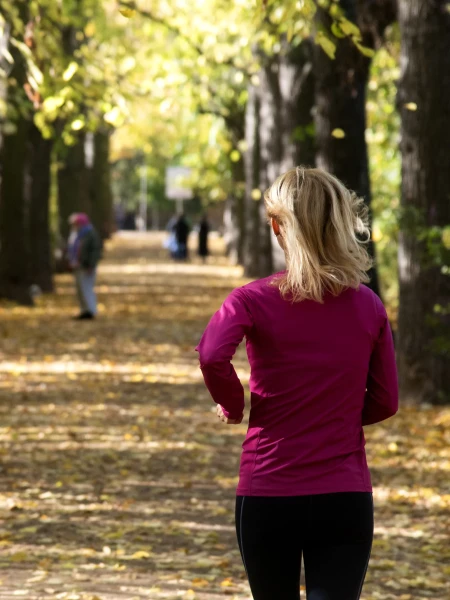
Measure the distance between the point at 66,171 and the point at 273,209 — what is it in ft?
104

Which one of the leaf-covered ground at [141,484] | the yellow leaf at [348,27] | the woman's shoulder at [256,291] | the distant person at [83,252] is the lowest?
the leaf-covered ground at [141,484]

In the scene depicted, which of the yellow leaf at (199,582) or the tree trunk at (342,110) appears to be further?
the tree trunk at (342,110)

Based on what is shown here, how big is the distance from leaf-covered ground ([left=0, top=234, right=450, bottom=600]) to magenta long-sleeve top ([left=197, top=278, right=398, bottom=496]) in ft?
9.51

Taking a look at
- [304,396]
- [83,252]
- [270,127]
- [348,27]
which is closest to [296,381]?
[304,396]

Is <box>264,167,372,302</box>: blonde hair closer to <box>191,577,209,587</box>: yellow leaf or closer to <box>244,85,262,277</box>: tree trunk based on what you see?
<box>191,577,209,587</box>: yellow leaf

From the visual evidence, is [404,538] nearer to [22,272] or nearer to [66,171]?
[22,272]

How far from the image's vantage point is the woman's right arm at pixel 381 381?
3736 millimetres

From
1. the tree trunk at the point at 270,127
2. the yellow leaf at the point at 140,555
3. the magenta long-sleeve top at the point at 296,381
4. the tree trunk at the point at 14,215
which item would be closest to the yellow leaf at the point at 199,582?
the yellow leaf at the point at 140,555

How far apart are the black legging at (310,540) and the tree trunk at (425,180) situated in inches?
333

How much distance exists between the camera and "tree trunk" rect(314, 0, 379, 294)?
14898 millimetres

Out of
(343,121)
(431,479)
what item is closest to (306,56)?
(343,121)

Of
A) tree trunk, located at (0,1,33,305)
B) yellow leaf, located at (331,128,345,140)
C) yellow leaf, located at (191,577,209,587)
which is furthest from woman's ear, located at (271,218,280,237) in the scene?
tree trunk, located at (0,1,33,305)

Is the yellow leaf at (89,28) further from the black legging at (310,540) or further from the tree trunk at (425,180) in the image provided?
the black legging at (310,540)

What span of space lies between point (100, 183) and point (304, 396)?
171ft
